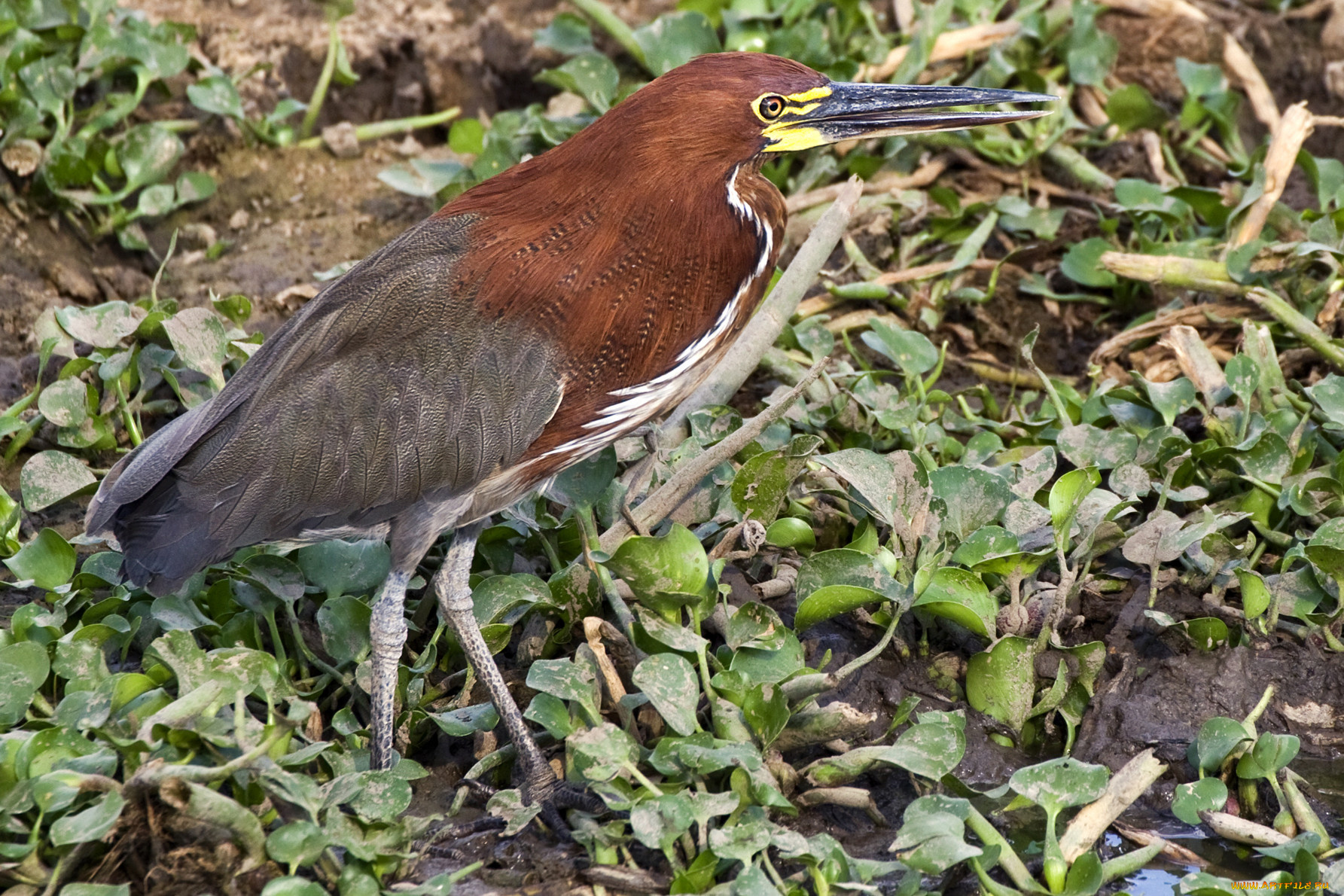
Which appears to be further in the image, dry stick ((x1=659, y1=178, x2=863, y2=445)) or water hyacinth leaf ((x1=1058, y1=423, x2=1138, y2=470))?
dry stick ((x1=659, y1=178, x2=863, y2=445))

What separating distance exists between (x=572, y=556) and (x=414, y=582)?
47cm

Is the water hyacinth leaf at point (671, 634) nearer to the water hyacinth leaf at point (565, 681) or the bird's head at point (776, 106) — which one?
the water hyacinth leaf at point (565, 681)

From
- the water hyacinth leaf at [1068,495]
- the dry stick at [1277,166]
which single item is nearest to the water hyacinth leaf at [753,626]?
the water hyacinth leaf at [1068,495]

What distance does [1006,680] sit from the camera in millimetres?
3756

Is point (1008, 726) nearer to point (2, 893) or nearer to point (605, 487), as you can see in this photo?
point (605, 487)

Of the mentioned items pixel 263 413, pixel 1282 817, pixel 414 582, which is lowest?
pixel 1282 817

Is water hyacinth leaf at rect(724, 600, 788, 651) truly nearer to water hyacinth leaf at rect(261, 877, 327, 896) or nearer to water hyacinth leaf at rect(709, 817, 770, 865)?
water hyacinth leaf at rect(709, 817, 770, 865)

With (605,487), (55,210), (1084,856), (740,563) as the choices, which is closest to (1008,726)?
(1084,856)

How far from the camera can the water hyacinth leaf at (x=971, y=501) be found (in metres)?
4.01

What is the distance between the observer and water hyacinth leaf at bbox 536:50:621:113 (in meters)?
5.74

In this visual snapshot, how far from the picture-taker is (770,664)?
366 cm

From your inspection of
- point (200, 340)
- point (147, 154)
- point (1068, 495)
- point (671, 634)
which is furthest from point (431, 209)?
point (1068, 495)

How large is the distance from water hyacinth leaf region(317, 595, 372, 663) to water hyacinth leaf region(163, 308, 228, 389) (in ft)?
3.21

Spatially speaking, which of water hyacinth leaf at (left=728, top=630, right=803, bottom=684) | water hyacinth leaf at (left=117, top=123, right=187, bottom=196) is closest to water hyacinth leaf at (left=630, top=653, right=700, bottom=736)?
water hyacinth leaf at (left=728, top=630, right=803, bottom=684)
